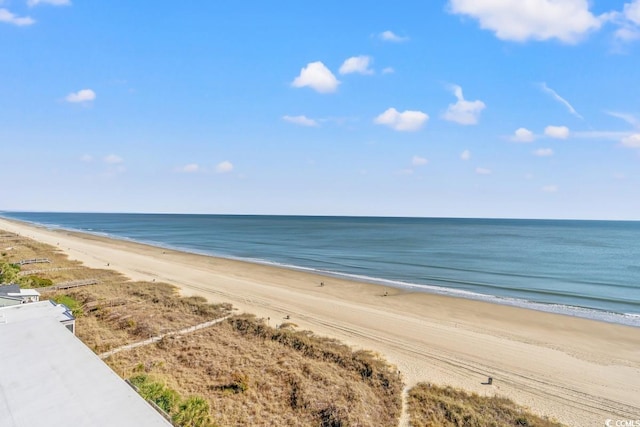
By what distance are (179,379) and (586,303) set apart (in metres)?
39.1

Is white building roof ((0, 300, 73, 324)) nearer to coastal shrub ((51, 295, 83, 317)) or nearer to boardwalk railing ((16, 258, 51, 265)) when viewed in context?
coastal shrub ((51, 295, 83, 317))

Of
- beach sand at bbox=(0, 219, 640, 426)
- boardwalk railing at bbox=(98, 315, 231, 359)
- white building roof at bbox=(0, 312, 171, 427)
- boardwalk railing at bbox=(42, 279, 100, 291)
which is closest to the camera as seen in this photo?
white building roof at bbox=(0, 312, 171, 427)

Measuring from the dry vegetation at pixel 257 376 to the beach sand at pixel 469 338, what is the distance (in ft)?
5.97

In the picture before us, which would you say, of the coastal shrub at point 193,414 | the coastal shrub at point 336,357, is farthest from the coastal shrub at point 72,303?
the coastal shrub at point 193,414

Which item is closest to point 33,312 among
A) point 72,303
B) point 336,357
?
point 72,303

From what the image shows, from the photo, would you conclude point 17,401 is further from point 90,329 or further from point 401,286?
A: point 401,286

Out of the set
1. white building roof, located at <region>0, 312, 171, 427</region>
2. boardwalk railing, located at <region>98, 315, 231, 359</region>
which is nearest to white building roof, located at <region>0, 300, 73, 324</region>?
white building roof, located at <region>0, 312, 171, 427</region>

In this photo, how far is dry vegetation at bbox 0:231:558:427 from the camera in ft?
48.0

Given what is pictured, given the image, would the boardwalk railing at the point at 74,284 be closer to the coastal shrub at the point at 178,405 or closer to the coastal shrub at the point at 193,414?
the coastal shrub at the point at 178,405

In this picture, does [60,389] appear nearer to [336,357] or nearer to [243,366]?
[243,366]

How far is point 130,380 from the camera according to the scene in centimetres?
1527

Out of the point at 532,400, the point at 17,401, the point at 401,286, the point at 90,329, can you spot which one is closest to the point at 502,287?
the point at 401,286

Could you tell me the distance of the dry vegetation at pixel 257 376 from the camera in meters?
14.6

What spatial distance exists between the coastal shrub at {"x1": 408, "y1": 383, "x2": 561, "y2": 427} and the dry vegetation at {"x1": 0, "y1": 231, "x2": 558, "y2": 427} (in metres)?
0.05
